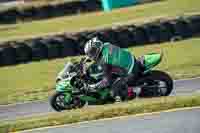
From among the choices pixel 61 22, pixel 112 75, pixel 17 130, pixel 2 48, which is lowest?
pixel 17 130

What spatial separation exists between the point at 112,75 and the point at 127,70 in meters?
0.45

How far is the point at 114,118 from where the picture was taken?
11.4 meters

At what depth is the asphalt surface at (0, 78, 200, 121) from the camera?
15297 mm

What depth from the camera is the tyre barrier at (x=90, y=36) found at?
966 inches

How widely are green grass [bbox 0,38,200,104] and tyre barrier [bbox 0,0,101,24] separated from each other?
14668 millimetres

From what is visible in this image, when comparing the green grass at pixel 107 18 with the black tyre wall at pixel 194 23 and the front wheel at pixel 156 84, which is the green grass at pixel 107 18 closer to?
the black tyre wall at pixel 194 23

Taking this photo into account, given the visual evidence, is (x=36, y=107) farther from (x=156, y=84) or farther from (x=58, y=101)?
Result: (x=156, y=84)

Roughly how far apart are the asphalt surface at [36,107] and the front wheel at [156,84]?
0.75 meters

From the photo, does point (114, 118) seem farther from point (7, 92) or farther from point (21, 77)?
point (21, 77)

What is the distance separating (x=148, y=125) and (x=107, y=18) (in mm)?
21391

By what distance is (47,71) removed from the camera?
21.7 m

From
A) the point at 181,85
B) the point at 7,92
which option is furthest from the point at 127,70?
the point at 7,92

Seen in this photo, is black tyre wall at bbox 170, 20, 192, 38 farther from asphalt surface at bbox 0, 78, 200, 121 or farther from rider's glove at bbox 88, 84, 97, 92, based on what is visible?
rider's glove at bbox 88, 84, 97, 92

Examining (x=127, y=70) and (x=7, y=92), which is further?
(x=7, y=92)
